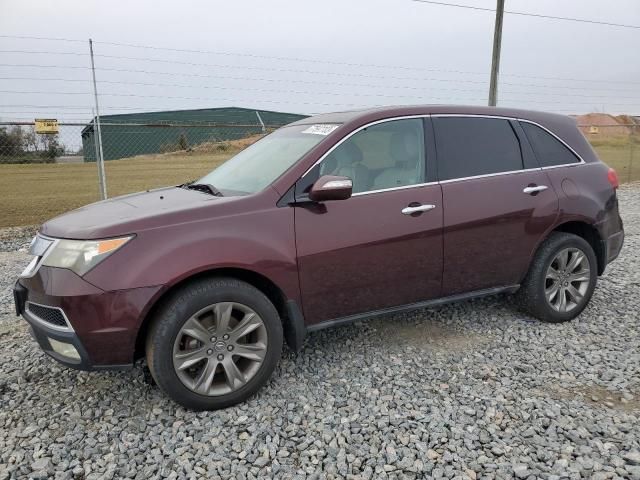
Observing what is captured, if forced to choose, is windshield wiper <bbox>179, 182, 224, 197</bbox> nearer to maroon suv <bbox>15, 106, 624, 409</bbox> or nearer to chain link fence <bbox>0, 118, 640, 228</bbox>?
maroon suv <bbox>15, 106, 624, 409</bbox>

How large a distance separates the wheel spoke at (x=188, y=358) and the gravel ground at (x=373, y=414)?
12.7 inches

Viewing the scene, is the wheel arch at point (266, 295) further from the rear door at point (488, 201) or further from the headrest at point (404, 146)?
the headrest at point (404, 146)

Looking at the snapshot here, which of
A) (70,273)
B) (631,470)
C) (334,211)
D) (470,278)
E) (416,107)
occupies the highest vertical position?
(416,107)

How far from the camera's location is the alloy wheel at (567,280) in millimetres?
4102

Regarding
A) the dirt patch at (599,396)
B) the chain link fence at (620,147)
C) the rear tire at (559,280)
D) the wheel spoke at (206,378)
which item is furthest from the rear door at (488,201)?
the chain link fence at (620,147)

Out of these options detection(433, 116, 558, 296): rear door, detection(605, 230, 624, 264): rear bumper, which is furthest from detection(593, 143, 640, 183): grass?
detection(433, 116, 558, 296): rear door

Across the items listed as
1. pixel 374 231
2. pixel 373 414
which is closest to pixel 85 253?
pixel 374 231

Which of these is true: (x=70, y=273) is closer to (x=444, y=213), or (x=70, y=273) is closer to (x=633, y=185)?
(x=444, y=213)

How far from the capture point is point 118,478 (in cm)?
245

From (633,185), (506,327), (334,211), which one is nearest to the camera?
(334,211)

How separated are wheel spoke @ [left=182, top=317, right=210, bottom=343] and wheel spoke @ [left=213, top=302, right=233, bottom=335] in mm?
74

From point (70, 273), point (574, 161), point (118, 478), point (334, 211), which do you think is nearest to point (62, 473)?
point (118, 478)

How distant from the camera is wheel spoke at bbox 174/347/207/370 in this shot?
9.34 ft

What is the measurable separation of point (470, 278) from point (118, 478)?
2.60 metres
